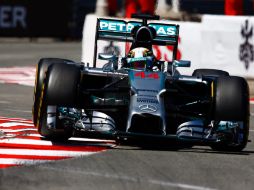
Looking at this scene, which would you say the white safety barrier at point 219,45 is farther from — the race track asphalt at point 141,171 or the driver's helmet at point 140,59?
the race track asphalt at point 141,171

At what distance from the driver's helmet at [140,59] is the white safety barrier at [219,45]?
8236 millimetres

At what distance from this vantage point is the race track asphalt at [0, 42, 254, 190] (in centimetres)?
786

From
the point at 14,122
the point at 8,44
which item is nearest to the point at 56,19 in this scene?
the point at 8,44

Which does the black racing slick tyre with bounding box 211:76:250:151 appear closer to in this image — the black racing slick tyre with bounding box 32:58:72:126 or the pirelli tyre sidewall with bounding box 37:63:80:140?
the pirelli tyre sidewall with bounding box 37:63:80:140

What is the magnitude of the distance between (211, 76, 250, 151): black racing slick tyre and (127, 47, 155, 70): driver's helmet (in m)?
1.64

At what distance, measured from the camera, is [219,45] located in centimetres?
2011

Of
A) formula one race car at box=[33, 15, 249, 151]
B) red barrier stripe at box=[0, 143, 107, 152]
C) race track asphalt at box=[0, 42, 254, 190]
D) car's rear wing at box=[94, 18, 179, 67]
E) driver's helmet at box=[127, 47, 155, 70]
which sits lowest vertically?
red barrier stripe at box=[0, 143, 107, 152]

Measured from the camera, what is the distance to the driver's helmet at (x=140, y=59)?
1177 centimetres

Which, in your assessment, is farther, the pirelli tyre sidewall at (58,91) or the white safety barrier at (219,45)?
the white safety barrier at (219,45)

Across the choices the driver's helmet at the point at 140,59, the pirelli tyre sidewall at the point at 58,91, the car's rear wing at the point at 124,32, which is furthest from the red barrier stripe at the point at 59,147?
the car's rear wing at the point at 124,32

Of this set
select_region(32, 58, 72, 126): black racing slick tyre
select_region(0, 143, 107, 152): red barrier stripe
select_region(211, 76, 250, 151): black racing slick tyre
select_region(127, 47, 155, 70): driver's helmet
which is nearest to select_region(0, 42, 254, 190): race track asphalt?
select_region(0, 143, 107, 152): red barrier stripe

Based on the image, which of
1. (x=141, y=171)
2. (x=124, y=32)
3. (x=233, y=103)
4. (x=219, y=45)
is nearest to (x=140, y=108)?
(x=233, y=103)

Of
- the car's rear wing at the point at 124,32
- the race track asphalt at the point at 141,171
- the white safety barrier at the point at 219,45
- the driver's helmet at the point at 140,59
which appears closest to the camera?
the race track asphalt at the point at 141,171

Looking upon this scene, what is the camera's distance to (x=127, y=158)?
30.9 feet
